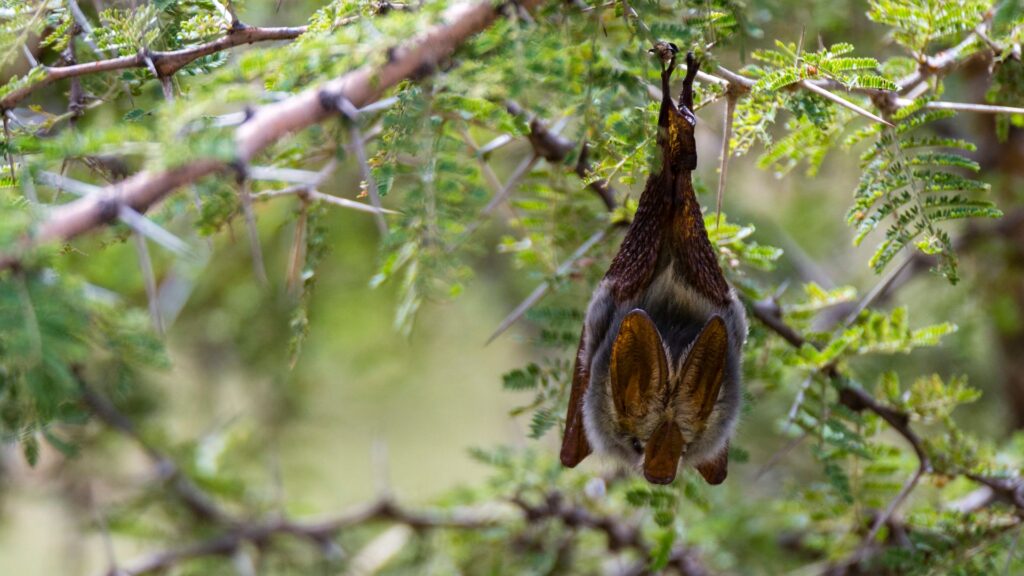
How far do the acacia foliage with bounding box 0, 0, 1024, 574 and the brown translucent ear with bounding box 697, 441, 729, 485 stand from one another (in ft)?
0.63

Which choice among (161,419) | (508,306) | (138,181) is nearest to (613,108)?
(138,181)

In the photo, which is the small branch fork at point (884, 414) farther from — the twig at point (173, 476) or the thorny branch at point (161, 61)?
the twig at point (173, 476)

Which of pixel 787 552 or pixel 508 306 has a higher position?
pixel 787 552

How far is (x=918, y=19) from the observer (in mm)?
2344

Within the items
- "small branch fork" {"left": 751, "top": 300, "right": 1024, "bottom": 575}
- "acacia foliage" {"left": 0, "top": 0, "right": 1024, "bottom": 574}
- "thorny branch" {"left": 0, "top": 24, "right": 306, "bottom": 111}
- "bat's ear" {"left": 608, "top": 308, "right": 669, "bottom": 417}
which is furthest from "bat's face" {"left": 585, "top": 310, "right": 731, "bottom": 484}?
"thorny branch" {"left": 0, "top": 24, "right": 306, "bottom": 111}

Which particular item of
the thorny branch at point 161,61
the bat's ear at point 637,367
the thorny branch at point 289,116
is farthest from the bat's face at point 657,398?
the thorny branch at point 161,61

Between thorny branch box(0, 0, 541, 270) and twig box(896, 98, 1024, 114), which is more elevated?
thorny branch box(0, 0, 541, 270)

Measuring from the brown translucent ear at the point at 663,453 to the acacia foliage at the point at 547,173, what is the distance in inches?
12.6

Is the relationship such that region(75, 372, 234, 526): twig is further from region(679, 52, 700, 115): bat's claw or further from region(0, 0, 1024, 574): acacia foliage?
region(679, 52, 700, 115): bat's claw

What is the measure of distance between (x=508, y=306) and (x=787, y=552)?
2.84 m

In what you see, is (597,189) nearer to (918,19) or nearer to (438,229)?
(438,229)

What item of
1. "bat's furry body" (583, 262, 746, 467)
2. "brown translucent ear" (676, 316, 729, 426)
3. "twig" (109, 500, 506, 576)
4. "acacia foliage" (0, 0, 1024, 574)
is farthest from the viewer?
"twig" (109, 500, 506, 576)

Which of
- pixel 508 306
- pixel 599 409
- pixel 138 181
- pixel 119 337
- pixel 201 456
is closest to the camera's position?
pixel 138 181

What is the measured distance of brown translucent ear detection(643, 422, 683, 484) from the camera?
2.49 meters
